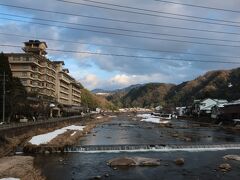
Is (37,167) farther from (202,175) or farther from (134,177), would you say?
(202,175)

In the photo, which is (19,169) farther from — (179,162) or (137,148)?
(137,148)

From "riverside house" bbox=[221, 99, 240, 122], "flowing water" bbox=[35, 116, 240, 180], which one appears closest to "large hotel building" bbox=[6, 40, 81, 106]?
"riverside house" bbox=[221, 99, 240, 122]

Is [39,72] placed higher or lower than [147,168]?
higher

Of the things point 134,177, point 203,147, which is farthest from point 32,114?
point 134,177

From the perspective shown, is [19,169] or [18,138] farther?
[18,138]

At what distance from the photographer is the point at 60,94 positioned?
150500mm

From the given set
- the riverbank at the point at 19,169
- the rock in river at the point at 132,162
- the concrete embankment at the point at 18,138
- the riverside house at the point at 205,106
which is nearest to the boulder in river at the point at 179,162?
the rock in river at the point at 132,162

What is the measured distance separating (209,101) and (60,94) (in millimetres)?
55953

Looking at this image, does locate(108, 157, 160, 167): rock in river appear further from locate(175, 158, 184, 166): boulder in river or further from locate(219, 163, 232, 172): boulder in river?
locate(219, 163, 232, 172): boulder in river

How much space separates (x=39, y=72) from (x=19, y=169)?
92.8 meters

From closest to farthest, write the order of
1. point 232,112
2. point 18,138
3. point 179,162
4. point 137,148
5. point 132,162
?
point 132,162, point 179,162, point 137,148, point 18,138, point 232,112

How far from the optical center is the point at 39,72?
119m

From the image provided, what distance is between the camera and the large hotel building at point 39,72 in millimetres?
111812

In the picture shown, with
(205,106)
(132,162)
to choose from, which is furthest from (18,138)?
(205,106)
